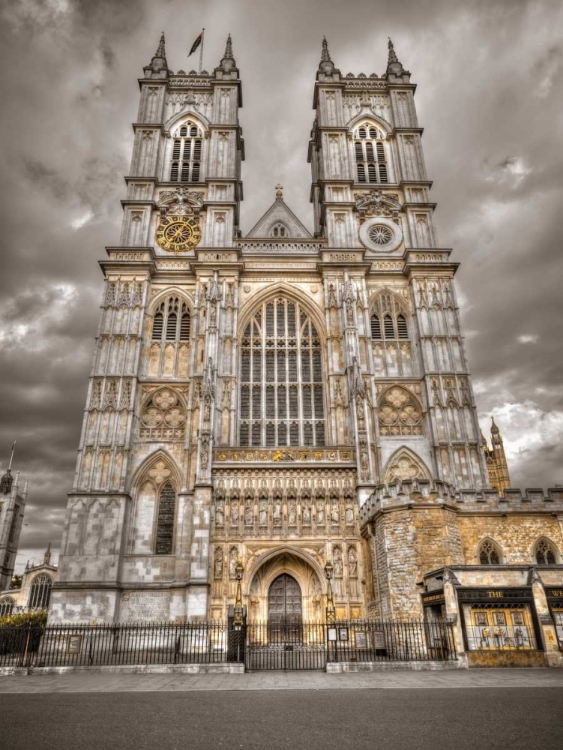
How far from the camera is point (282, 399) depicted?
2808 cm

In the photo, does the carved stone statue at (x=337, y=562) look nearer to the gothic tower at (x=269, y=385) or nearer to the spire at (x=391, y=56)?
the gothic tower at (x=269, y=385)

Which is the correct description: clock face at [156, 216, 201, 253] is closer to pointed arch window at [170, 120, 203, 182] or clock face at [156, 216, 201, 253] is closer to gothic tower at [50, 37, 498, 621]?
gothic tower at [50, 37, 498, 621]

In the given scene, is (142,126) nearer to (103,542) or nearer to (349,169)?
(349,169)

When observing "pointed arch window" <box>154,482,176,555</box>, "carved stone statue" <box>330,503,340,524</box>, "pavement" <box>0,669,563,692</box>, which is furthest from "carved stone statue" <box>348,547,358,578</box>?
"pavement" <box>0,669,563,692</box>

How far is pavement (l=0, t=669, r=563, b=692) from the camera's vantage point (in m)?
10.2

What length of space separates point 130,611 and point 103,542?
3.13 m

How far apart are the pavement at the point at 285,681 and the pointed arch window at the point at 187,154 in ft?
95.0

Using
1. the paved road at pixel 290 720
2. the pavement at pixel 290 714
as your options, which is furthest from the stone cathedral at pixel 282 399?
the paved road at pixel 290 720

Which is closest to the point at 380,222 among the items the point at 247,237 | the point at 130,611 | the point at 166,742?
the point at 247,237

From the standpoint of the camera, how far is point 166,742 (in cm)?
579

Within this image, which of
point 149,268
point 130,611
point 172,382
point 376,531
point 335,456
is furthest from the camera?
point 149,268

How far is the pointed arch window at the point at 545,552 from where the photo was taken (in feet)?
63.4

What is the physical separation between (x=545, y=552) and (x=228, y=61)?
122 feet

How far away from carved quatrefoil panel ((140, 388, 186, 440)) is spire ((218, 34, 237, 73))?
24.5 metres
